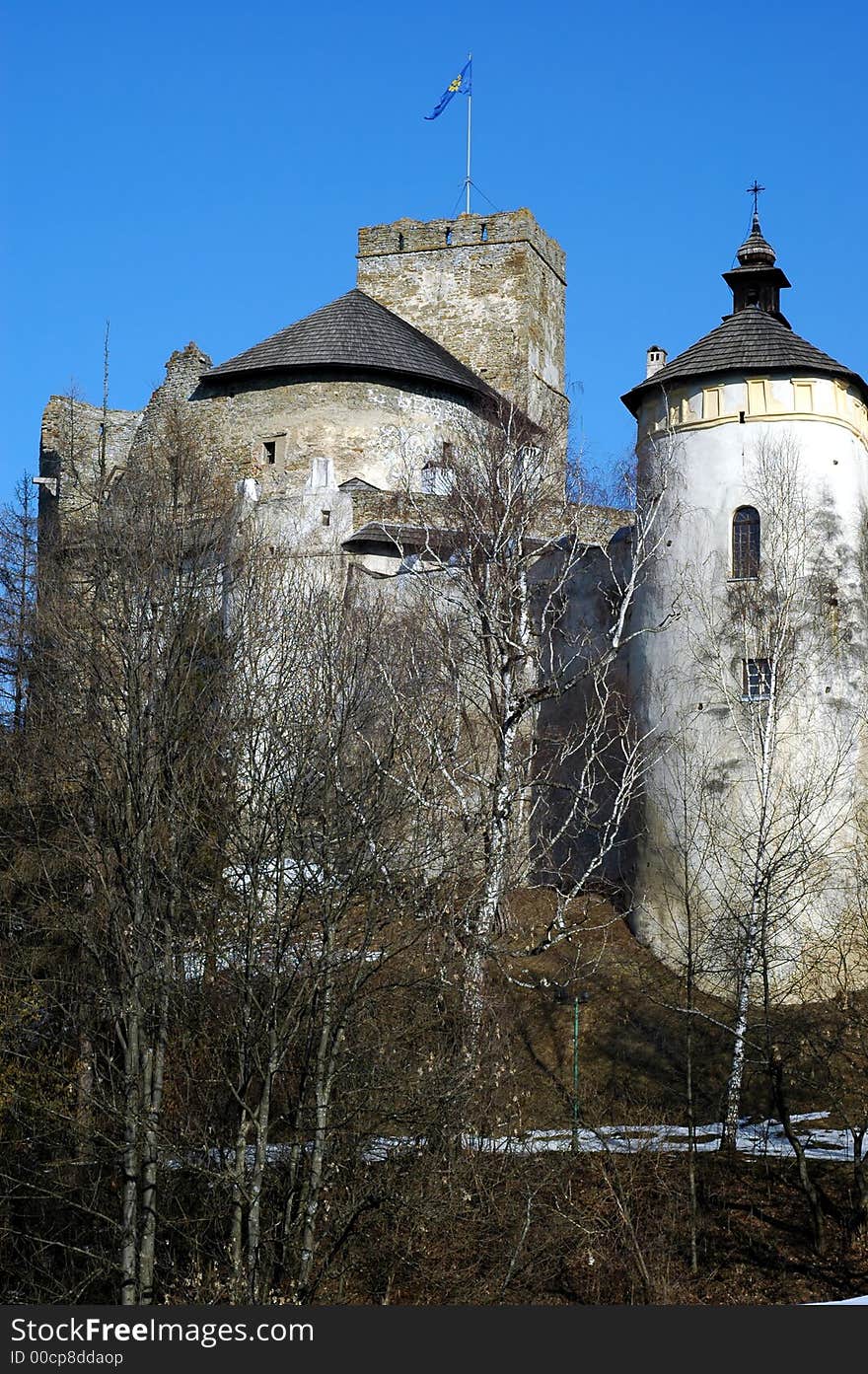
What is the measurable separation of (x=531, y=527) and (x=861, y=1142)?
11.1m

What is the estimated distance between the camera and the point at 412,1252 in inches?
696

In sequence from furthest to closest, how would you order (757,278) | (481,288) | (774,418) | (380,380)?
(481,288) → (380,380) → (757,278) → (774,418)

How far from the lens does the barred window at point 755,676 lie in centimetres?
2538

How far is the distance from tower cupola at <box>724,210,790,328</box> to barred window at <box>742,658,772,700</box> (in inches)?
360

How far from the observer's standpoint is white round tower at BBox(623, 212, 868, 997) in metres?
24.7

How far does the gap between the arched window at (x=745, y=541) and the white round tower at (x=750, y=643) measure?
2cm

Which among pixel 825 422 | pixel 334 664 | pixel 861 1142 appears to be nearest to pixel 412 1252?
pixel 861 1142

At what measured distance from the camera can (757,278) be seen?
32281mm

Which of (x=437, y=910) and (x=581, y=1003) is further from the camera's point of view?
(x=581, y=1003)

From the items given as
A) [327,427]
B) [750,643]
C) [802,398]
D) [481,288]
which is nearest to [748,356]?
[802,398]

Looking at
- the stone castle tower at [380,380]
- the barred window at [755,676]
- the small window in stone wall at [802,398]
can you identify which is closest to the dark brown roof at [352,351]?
the stone castle tower at [380,380]

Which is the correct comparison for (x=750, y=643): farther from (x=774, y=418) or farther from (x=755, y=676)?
(x=774, y=418)

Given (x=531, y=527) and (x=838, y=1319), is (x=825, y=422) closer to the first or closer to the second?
(x=531, y=527)

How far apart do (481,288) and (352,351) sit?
7.17 meters
